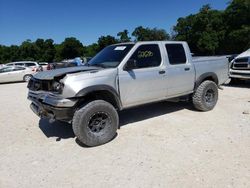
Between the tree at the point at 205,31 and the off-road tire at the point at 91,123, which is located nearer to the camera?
the off-road tire at the point at 91,123

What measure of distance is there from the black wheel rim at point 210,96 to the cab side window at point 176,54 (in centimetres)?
125

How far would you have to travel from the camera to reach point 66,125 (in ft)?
19.2

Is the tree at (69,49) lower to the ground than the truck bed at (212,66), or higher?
higher

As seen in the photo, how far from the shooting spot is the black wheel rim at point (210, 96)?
21.7ft

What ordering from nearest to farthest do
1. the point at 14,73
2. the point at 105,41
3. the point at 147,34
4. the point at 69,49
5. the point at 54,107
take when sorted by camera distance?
the point at 54,107 < the point at 14,73 < the point at 147,34 < the point at 105,41 < the point at 69,49

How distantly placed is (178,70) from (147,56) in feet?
3.05

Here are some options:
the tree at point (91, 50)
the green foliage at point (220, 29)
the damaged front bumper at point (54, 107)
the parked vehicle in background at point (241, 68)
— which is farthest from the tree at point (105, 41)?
the damaged front bumper at point (54, 107)

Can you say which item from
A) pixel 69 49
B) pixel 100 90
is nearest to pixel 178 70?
pixel 100 90

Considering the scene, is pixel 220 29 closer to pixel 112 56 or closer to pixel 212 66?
pixel 212 66

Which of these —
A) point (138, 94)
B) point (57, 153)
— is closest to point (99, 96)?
point (138, 94)

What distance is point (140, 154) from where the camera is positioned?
162 inches

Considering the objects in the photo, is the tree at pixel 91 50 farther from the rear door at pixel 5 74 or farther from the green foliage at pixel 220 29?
the rear door at pixel 5 74

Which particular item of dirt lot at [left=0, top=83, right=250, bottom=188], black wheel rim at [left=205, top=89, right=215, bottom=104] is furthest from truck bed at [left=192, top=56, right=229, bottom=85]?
dirt lot at [left=0, top=83, right=250, bottom=188]

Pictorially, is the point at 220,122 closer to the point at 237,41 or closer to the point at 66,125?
the point at 66,125
